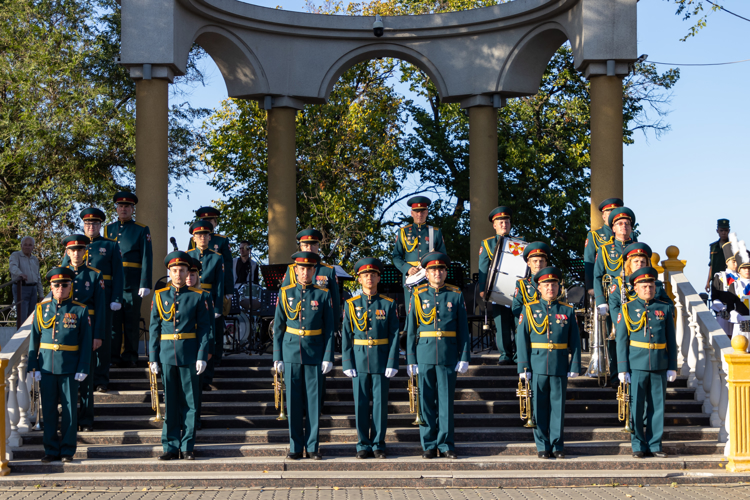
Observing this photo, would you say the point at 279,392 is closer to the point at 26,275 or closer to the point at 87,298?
the point at 87,298

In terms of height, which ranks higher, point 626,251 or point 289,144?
point 289,144

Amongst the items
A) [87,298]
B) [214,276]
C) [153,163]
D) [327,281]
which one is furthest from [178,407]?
[153,163]

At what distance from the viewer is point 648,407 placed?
8969 millimetres

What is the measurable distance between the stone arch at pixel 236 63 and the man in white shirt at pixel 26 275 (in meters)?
4.59

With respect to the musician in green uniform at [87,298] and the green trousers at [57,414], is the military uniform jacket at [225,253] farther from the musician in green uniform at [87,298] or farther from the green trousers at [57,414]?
the green trousers at [57,414]

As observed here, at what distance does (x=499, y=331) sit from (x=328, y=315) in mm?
2913

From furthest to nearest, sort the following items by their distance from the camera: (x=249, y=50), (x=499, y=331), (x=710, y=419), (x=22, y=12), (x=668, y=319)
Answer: (x=22, y=12) < (x=249, y=50) < (x=499, y=331) < (x=710, y=419) < (x=668, y=319)

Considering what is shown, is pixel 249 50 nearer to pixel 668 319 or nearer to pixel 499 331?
pixel 499 331

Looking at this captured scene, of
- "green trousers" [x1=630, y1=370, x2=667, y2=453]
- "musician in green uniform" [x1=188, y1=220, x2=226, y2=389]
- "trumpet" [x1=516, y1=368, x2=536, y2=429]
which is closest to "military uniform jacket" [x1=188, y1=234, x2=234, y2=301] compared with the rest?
"musician in green uniform" [x1=188, y1=220, x2=226, y2=389]

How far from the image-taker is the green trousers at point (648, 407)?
29.1 ft

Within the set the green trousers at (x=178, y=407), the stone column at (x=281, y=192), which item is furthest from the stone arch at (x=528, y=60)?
the green trousers at (x=178, y=407)

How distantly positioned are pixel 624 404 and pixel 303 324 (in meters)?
3.56

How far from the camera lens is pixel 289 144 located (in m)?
16.1

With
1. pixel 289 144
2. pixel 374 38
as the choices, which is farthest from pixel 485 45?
pixel 289 144
